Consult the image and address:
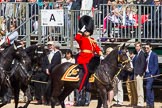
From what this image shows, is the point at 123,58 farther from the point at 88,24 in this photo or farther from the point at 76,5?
the point at 76,5

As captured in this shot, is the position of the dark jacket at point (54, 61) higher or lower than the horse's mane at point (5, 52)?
lower

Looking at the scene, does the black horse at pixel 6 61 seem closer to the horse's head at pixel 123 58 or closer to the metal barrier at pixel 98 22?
the horse's head at pixel 123 58

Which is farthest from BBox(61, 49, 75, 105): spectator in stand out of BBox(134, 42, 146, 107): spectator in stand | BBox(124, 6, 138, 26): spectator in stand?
BBox(134, 42, 146, 107): spectator in stand

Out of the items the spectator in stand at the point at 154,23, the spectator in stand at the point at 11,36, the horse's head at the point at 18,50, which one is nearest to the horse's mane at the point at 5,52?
the horse's head at the point at 18,50

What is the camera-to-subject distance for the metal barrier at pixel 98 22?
79.3 feet

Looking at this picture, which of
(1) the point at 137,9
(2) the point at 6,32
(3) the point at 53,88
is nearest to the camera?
(3) the point at 53,88

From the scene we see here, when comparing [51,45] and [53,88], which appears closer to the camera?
[53,88]

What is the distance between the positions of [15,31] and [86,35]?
214 inches

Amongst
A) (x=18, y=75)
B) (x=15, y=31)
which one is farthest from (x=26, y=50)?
(x=15, y=31)

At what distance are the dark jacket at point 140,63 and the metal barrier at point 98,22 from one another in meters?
0.95

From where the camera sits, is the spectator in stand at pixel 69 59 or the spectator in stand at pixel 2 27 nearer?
the spectator in stand at pixel 69 59

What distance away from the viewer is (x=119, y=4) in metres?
24.3

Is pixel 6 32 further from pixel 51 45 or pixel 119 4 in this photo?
pixel 119 4

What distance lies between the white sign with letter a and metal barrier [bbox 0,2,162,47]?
0.78m
